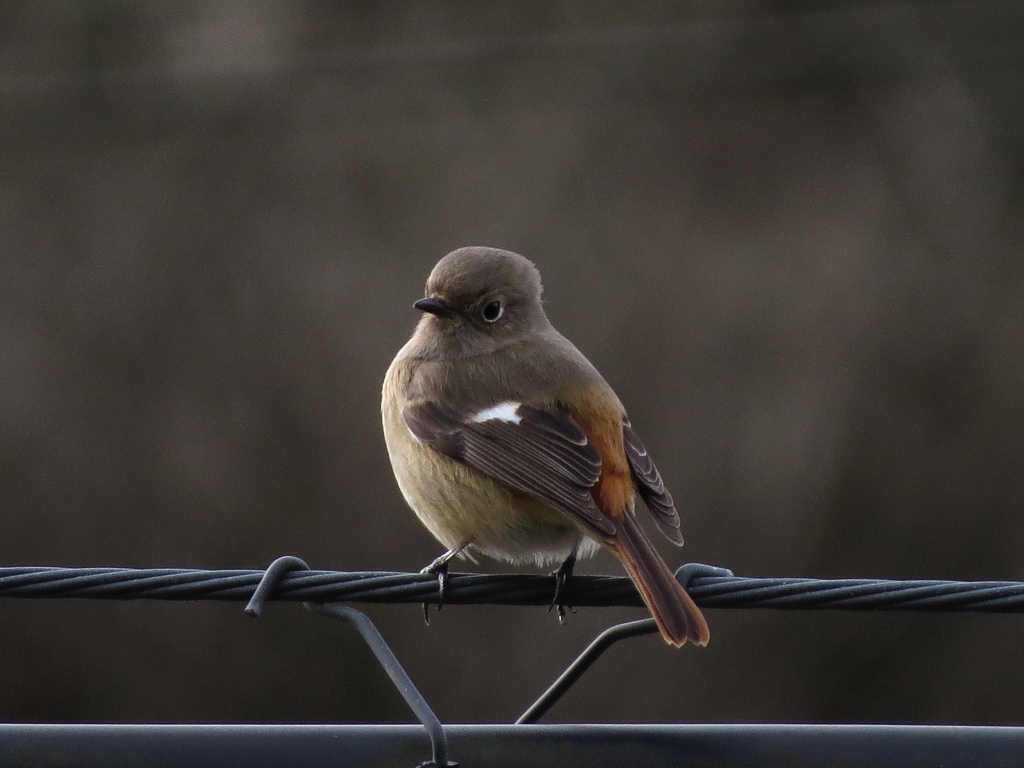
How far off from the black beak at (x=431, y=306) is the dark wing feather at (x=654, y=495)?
1.04 metres

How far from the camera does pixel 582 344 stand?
11.5 metres

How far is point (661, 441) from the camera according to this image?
459 inches

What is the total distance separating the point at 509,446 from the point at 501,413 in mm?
220

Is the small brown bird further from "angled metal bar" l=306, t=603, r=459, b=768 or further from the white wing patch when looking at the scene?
"angled metal bar" l=306, t=603, r=459, b=768

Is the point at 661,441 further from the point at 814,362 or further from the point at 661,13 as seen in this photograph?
the point at 661,13

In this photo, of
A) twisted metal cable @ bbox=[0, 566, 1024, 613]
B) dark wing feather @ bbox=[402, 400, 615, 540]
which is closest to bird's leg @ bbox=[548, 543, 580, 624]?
dark wing feather @ bbox=[402, 400, 615, 540]

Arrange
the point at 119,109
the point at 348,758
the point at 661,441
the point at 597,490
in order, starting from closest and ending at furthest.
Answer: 1. the point at 348,758
2. the point at 597,490
3. the point at 661,441
4. the point at 119,109

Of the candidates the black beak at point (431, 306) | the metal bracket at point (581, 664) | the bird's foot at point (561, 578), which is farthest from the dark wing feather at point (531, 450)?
the metal bracket at point (581, 664)

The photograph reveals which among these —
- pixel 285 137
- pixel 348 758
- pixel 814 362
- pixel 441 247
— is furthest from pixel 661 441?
pixel 348 758

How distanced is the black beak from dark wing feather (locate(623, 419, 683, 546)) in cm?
104

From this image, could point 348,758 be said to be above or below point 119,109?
below

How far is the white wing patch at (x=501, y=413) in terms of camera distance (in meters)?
4.86

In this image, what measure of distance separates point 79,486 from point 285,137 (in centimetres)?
356

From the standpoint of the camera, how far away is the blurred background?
1170cm
